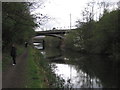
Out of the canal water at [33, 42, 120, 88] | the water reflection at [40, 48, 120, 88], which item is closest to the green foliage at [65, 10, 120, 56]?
the canal water at [33, 42, 120, 88]

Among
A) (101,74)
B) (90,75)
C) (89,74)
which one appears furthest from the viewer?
(89,74)

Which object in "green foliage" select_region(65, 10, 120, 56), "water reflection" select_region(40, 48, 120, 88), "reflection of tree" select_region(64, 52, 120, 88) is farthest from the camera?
"green foliage" select_region(65, 10, 120, 56)

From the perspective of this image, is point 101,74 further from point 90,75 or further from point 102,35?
point 102,35

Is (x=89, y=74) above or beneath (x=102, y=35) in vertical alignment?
beneath

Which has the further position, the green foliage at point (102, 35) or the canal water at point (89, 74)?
the green foliage at point (102, 35)

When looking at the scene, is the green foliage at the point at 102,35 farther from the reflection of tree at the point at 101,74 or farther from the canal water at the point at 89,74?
the reflection of tree at the point at 101,74

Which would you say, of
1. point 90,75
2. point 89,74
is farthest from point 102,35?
point 90,75

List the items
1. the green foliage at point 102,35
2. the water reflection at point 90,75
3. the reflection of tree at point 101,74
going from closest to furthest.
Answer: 1. the water reflection at point 90,75
2. the reflection of tree at point 101,74
3. the green foliage at point 102,35

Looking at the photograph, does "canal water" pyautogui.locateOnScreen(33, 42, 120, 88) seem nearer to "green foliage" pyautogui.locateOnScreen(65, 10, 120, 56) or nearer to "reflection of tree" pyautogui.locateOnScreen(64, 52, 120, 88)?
"reflection of tree" pyautogui.locateOnScreen(64, 52, 120, 88)

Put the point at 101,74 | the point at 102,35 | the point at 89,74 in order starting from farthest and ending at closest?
the point at 102,35
the point at 89,74
the point at 101,74

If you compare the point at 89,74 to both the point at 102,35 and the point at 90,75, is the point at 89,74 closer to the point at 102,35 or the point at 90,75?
the point at 90,75

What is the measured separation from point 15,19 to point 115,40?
2981cm

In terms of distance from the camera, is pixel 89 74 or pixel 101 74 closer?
pixel 101 74

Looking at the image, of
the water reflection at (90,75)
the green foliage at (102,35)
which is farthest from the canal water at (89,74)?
the green foliage at (102,35)
